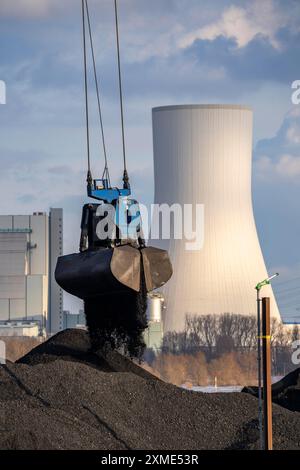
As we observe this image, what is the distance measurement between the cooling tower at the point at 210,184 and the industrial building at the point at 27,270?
16367 millimetres

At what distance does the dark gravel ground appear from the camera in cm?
2070

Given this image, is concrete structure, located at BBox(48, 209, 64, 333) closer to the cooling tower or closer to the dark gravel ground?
the cooling tower

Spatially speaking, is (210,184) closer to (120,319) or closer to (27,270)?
(27,270)

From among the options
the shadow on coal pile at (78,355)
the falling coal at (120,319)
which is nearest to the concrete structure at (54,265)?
the shadow on coal pile at (78,355)

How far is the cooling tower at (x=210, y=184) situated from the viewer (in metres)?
60.5

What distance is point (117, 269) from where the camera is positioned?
2322cm

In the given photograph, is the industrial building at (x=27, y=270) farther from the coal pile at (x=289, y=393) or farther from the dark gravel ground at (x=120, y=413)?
the dark gravel ground at (x=120, y=413)

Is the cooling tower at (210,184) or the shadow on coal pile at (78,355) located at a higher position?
the cooling tower at (210,184)

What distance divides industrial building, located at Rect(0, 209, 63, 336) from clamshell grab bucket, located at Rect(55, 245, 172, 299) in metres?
53.7

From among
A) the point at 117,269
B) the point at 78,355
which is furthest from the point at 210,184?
the point at 117,269

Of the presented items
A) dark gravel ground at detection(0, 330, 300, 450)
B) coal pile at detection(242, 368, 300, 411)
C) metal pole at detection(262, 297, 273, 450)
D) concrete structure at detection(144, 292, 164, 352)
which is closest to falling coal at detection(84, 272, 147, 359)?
dark gravel ground at detection(0, 330, 300, 450)

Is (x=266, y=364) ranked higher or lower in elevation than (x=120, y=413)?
higher

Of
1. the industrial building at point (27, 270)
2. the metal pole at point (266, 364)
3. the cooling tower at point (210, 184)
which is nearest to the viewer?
the metal pole at point (266, 364)

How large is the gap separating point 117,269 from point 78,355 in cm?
517
